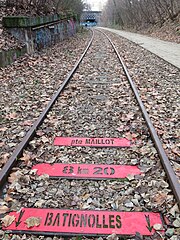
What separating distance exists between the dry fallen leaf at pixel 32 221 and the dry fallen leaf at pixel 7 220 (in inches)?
5.9

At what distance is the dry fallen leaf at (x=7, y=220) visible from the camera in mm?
2641

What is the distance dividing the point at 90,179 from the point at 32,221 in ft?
2.96

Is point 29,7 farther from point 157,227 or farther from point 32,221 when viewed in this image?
point 157,227

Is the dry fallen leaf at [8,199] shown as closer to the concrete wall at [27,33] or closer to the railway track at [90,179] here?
the railway track at [90,179]

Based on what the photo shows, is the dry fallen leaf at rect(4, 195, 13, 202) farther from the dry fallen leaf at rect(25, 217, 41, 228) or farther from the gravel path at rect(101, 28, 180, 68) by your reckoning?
the gravel path at rect(101, 28, 180, 68)

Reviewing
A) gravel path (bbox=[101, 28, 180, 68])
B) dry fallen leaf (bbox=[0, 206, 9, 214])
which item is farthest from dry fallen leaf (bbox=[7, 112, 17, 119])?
gravel path (bbox=[101, 28, 180, 68])

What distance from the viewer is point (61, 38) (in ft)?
64.5

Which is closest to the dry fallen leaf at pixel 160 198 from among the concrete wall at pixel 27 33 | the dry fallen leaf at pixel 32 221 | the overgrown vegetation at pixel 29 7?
the dry fallen leaf at pixel 32 221

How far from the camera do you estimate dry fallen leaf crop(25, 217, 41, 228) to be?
2.63 meters

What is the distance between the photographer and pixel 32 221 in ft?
8.75

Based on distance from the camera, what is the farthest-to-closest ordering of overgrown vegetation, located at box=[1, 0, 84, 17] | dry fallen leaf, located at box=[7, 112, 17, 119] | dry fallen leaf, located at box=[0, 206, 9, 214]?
overgrown vegetation, located at box=[1, 0, 84, 17], dry fallen leaf, located at box=[7, 112, 17, 119], dry fallen leaf, located at box=[0, 206, 9, 214]

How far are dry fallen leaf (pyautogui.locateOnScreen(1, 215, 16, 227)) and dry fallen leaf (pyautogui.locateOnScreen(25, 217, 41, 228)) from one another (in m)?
0.15

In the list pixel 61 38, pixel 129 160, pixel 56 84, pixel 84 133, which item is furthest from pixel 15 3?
pixel 129 160

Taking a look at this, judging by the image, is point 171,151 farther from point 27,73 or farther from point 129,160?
point 27,73
